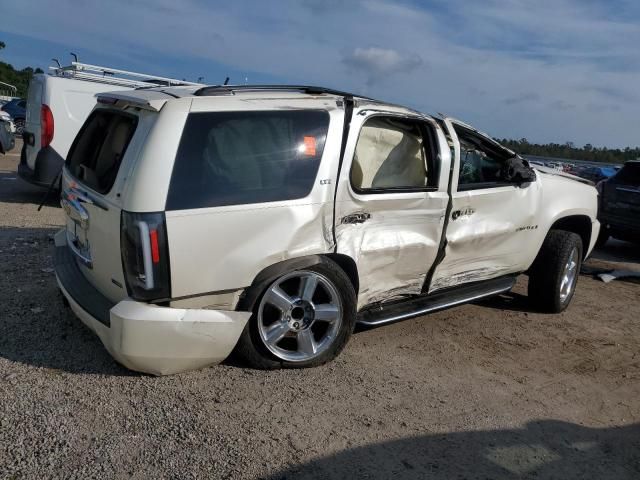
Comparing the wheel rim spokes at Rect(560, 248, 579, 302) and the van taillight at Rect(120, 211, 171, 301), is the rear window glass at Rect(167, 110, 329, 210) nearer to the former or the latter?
the van taillight at Rect(120, 211, 171, 301)

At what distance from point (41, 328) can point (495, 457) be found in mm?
3159

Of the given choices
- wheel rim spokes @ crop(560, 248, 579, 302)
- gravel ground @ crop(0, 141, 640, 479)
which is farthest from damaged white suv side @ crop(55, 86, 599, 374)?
wheel rim spokes @ crop(560, 248, 579, 302)

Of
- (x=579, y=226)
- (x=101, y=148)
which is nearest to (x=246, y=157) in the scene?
(x=101, y=148)

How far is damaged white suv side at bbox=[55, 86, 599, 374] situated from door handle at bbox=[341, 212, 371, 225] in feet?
0.09

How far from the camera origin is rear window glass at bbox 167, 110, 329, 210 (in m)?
3.34

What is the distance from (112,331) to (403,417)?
171 cm

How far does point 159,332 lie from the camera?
3258 millimetres

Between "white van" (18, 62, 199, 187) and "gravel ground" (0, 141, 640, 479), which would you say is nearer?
"gravel ground" (0, 141, 640, 479)

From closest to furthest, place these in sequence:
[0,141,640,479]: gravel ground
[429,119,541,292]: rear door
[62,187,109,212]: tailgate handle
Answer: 1. [0,141,640,479]: gravel ground
2. [62,187,109,212]: tailgate handle
3. [429,119,541,292]: rear door

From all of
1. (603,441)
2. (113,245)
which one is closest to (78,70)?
(113,245)

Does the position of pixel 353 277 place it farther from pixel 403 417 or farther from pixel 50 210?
pixel 50 210

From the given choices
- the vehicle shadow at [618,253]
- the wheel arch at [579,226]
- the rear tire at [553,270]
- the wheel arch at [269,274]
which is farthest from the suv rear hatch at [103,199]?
the vehicle shadow at [618,253]

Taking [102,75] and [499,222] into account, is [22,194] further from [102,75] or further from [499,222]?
[499,222]

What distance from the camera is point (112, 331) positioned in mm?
3271
